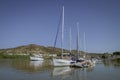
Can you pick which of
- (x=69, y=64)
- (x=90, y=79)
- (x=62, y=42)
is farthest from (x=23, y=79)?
(x=69, y=64)

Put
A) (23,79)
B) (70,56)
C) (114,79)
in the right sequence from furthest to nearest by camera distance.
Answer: (70,56) < (114,79) < (23,79)

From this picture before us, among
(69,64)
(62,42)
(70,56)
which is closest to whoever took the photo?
(62,42)

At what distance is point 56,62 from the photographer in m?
45.2

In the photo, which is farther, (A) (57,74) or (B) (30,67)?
(B) (30,67)

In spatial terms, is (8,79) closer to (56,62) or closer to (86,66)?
(56,62)

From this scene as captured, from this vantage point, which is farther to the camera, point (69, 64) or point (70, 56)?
point (70, 56)

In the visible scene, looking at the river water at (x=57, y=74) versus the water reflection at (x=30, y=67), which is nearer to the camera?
the river water at (x=57, y=74)

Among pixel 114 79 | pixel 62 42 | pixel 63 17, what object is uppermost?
pixel 63 17

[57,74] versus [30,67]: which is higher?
[30,67]

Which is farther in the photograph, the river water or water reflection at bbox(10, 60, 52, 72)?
water reflection at bbox(10, 60, 52, 72)

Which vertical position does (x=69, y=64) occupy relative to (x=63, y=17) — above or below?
below

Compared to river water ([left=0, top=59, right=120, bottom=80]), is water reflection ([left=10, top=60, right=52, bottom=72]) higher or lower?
higher

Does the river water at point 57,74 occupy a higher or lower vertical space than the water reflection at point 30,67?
lower

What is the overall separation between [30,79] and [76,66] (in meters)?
21.4
